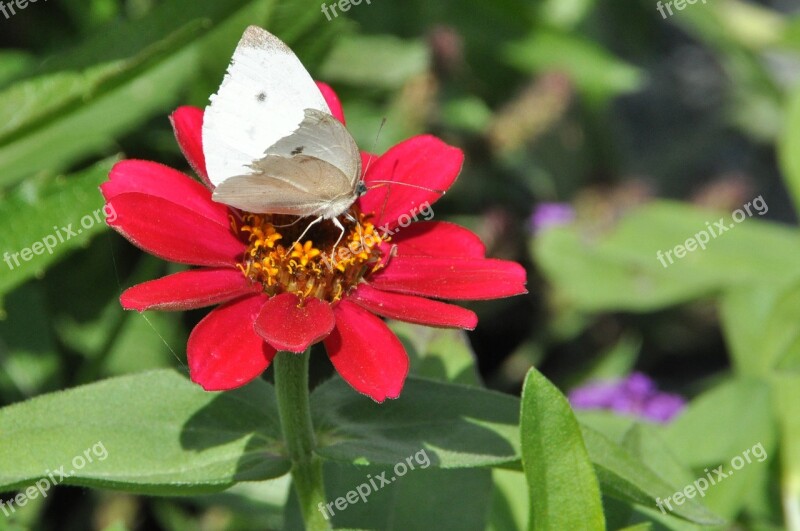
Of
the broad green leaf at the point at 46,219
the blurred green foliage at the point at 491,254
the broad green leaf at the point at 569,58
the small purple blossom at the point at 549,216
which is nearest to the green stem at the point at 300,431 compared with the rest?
the blurred green foliage at the point at 491,254

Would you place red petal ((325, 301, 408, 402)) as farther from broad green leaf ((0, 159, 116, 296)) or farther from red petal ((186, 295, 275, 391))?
broad green leaf ((0, 159, 116, 296))

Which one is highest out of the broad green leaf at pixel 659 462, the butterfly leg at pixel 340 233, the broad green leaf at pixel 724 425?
the butterfly leg at pixel 340 233

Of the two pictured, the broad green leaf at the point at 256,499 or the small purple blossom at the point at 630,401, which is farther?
the small purple blossom at the point at 630,401

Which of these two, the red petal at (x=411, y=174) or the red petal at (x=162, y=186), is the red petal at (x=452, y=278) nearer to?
the red petal at (x=411, y=174)

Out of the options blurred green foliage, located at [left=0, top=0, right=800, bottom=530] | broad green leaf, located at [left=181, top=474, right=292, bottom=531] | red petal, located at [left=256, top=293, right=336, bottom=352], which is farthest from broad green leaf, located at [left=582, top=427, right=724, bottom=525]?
broad green leaf, located at [left=181, top=474, right=292, bottom=531]

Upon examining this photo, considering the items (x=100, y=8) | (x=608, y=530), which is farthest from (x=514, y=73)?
(x=608, y=530)

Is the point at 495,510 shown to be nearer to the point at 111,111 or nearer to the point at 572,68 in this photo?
the point at 111,111
